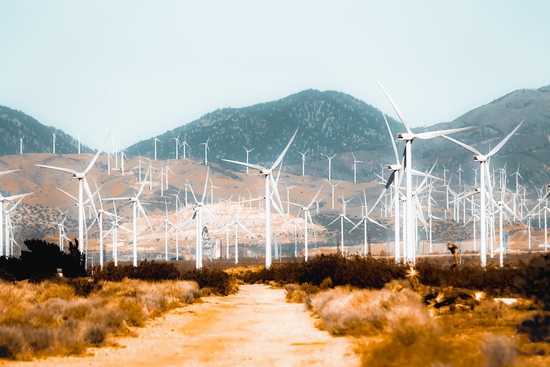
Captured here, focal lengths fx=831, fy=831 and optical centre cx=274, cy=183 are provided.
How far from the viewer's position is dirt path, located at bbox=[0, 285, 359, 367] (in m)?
17.2

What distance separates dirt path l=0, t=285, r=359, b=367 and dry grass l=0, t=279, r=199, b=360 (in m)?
0.53

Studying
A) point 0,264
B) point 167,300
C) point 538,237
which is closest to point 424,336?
point 167,300

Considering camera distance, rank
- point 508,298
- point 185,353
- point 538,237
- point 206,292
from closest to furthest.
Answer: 1. point 185,353
2. point 508,298
3. point 206,292
4. point 538,237

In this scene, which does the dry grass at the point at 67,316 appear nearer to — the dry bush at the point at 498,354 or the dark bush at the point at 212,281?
the dark bush at the point at 212,281

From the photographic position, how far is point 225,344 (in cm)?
2098

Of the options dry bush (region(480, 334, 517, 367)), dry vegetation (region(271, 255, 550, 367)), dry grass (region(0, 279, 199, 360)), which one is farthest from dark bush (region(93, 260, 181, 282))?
dry bush (region(480, 334, 517, 367))

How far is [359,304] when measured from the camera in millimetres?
23719

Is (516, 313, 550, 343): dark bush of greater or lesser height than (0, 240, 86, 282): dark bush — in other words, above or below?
above

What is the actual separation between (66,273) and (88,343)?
100 feet

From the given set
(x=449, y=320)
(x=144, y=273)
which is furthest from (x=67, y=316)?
(x=144, y=273)

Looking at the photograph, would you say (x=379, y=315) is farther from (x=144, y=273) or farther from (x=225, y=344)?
(x=144, y=273)

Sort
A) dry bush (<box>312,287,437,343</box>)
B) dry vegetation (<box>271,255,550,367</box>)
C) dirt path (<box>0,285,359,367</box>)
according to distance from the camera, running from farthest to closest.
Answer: dirt path (<box>0,285,359,367</box>) < dry bush (<box>312,287,437,343</box>) < dry vegetation (<box>271,255,550,367</box>)

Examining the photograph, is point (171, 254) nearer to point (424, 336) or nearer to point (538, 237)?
point (538, 237)

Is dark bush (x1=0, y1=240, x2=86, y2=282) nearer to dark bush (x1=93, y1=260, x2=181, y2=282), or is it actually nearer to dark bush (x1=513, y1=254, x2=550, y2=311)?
dark bush (x1=93, y1=260, x2=181, y2=282)
